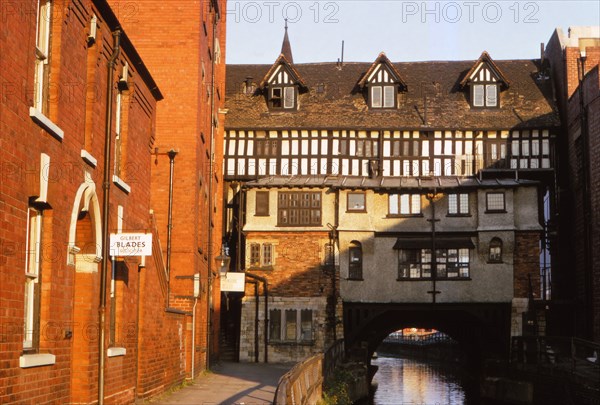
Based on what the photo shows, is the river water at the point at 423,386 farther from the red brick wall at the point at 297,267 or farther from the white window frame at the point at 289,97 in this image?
the white window frame at the point at 289,97

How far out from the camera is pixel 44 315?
456 inches

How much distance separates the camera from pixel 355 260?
131ft

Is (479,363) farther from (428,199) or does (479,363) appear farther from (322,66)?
(322,66)

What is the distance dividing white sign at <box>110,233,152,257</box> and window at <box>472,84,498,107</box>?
30734mm

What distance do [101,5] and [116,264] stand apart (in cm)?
451

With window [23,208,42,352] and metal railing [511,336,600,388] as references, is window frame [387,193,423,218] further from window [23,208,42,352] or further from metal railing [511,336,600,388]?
window [23,208,42,352]

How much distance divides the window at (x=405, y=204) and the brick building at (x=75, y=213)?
20.7m

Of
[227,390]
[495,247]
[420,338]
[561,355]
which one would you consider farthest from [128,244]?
[420,338]

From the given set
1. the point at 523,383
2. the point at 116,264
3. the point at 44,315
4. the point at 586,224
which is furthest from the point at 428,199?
the point at 44,315

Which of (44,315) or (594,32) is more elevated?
(594,32)

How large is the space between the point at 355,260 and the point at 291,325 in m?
3.92

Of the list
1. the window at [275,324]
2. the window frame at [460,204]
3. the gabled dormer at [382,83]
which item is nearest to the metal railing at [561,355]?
the window frame at [460,204]

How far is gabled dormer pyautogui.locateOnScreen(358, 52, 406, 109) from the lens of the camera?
142 feet

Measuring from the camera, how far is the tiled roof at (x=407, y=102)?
41.9 metres
